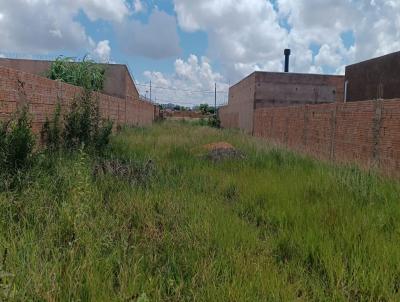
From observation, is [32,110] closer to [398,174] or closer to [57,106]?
[57,106]

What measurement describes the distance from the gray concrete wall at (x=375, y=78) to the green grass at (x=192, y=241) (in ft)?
48.3

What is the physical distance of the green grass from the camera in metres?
2.84

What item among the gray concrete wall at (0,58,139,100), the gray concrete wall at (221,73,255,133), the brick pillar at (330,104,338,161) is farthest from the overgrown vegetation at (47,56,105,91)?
the brick pillar at (330,104,338,161)

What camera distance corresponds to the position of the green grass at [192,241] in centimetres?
284

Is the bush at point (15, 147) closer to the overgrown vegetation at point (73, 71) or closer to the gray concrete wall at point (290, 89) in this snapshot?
the overgrown vegetation at point (73, 71)

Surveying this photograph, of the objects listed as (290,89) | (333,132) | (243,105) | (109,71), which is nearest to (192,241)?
(333,132)

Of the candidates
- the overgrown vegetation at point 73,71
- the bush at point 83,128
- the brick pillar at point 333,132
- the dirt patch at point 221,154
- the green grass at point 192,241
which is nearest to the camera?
the green grass at point 192,241

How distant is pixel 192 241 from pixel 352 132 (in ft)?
25.8

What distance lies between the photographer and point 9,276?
2.70 meters

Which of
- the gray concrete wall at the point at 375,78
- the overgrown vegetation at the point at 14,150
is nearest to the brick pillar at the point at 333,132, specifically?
the gray concrete wall at the point at 375,78

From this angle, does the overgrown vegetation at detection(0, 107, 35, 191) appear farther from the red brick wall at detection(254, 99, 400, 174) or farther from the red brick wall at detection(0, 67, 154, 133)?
the red brick wall at detection(254, 99, 400, 174)

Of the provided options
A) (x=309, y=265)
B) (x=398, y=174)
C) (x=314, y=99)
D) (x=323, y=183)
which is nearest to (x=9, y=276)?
(x=309, y=265)

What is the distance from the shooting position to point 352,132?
33.1 ft

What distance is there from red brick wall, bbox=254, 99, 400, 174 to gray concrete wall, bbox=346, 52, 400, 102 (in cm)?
531
